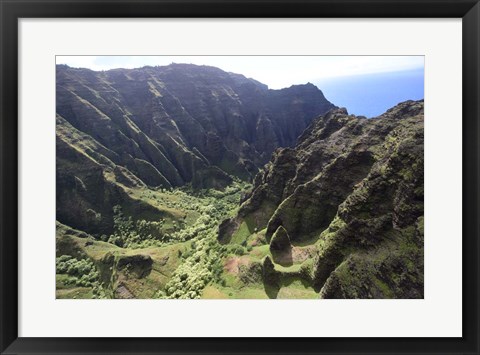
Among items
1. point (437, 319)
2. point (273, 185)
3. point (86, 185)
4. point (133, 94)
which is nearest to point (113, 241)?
point (86, 185)

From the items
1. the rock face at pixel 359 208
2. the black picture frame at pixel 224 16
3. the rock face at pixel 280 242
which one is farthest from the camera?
the rock face at pixel 280 242

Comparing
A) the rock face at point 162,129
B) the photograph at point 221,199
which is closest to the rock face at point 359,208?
the photograph at point 221,199

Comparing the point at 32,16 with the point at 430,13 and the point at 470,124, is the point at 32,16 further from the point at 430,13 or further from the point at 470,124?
the point at 470,124

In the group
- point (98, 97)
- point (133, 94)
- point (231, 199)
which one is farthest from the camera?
point (133, 94)

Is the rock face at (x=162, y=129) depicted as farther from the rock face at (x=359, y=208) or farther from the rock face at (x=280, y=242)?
the rock face at (x=280, y=242)

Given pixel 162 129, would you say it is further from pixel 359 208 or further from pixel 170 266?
pixel 359 208

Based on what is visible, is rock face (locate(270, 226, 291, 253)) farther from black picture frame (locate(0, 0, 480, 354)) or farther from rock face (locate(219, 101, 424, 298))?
black picture frame (locate(0, 0, 480, 354))
